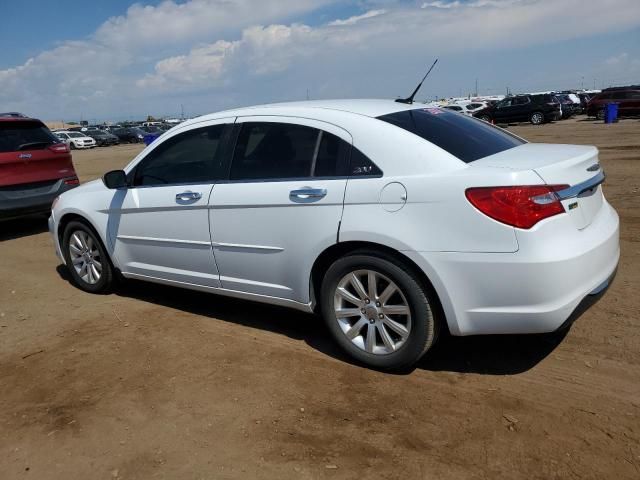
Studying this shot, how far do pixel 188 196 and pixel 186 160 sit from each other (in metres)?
0.42

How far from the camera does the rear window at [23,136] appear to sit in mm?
8109

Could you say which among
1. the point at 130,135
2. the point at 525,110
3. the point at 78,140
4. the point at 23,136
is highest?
the point at 23,136

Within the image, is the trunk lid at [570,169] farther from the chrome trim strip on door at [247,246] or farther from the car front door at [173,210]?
the car front door at [173,210]

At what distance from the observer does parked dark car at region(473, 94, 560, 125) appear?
31312 millimetres

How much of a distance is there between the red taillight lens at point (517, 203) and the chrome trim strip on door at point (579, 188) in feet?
0.28

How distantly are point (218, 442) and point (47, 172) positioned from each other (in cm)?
691

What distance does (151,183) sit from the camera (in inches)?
186

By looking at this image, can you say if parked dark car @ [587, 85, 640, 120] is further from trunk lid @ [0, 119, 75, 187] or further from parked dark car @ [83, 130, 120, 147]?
parked dark car @ [83, 130, 120, 147]

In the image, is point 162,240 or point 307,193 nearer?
point 307,193

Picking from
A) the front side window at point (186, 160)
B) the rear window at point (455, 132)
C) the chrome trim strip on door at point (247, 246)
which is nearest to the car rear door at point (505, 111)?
the rear window at point (455, 132)

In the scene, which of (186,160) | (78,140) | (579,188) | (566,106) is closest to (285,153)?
(186,160)

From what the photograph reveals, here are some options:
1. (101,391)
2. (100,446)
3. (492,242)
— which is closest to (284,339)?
(101,391)

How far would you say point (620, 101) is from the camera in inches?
1189

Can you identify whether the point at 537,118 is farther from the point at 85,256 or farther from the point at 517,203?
the point at 517,203
